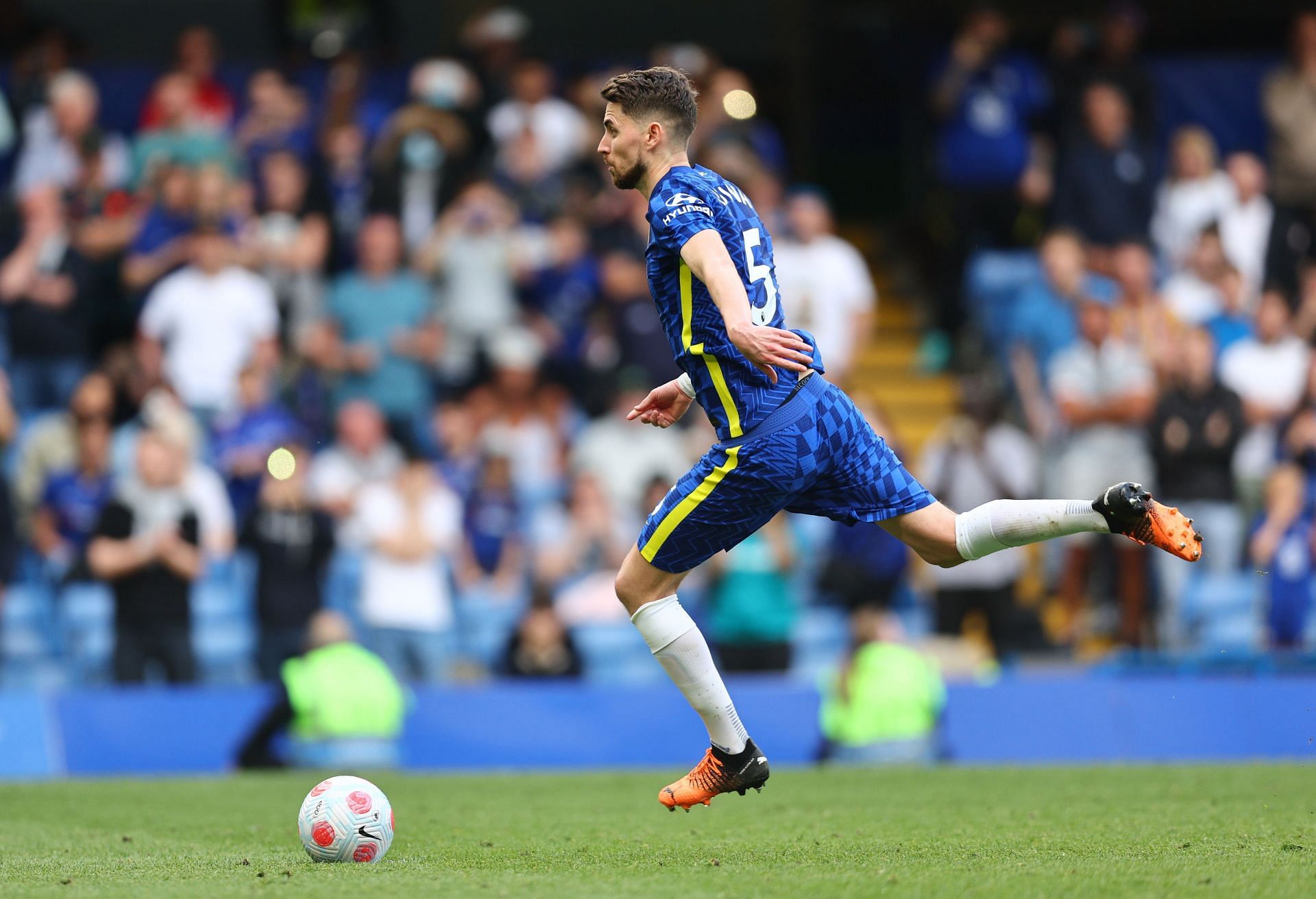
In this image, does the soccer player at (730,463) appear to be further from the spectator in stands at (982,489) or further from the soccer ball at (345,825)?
the spectator in stands at (982,489)

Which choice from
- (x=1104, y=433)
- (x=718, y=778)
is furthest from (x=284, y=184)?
(x=718, y=778)

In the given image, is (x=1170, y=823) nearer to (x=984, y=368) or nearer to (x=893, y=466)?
(x=893, y=466)

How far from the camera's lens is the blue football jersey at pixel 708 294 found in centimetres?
607

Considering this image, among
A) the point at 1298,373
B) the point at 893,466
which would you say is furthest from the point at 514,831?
the point at 1298,373

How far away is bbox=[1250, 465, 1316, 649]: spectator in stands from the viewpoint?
12.0 metres

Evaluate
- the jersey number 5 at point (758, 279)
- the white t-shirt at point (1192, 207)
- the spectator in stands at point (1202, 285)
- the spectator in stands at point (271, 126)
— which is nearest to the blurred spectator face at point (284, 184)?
the spectator in stands at point (271, 126)

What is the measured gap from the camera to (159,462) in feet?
39.8

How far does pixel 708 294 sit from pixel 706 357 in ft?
0.72

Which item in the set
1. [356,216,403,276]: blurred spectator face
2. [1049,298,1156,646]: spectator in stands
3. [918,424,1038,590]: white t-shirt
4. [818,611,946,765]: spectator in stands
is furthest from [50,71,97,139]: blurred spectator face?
[1049,298,1156,646]: spectator in stands

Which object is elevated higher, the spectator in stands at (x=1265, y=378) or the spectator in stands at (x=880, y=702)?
the spectator in stands at (x=1265, y=378)

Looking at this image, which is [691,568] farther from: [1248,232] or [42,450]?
[1248,232]

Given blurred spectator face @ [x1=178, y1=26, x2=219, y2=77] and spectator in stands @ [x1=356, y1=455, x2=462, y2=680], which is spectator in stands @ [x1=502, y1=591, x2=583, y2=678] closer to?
spectator in stands @ [x1=356, y1=455, x2=462, y2=680]

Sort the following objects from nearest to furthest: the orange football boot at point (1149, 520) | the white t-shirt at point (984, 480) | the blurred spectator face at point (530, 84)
A: 1. the orange football boot at point (1149, 520)
2. the white t-shirt at point (984, 480)
3. the blurred spectator face at point (530, 84)

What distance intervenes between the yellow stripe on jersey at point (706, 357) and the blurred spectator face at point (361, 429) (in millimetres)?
7067
